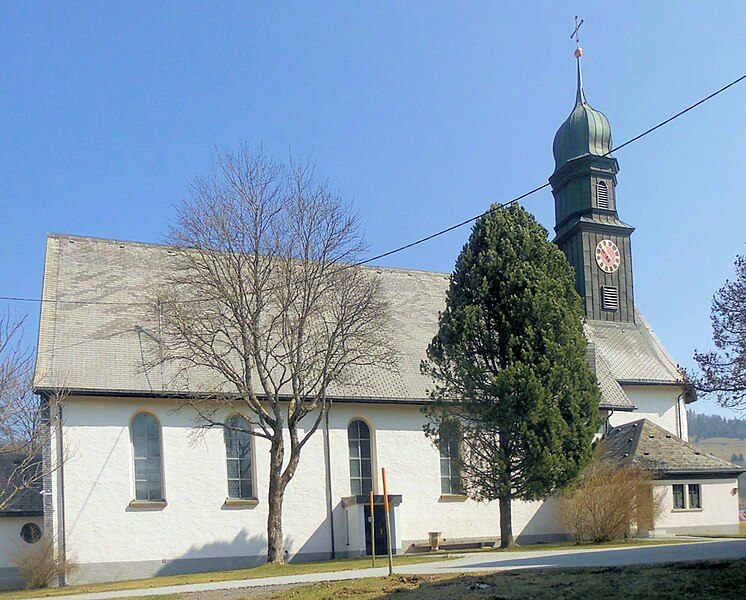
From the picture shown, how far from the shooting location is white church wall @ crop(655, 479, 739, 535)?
103ft

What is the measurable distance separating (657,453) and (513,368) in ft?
31.7

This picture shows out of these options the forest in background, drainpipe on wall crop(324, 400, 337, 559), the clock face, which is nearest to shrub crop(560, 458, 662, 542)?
drainpipe on wall crop(324, 400, 337, 559)

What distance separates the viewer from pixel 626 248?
40406mm

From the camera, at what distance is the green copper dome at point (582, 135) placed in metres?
40.7

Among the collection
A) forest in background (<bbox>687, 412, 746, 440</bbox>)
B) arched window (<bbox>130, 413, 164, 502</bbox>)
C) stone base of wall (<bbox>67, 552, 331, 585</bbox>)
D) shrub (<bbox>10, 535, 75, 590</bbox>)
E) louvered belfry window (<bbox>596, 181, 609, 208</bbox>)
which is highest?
louvered belfry window (<bbox>596, 181, 609, 208</bbox>)

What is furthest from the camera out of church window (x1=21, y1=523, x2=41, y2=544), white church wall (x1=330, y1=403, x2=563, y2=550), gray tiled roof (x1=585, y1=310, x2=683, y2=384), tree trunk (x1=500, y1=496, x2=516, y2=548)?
gray tiled roof (x1=585, y1=310, x2=683, y2=384)

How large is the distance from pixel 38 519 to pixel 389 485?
11.6m

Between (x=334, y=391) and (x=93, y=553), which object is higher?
(x=334, y=391)

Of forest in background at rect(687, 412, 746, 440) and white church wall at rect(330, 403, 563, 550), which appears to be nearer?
white church wall at rect(330, 403, 563, 550)

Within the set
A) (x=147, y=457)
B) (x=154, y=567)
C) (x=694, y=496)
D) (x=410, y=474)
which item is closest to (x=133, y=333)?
(x=147, y=457)

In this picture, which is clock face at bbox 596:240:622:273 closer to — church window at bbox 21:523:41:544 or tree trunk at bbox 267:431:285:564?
tree trunk at bbox 267:431:285:564

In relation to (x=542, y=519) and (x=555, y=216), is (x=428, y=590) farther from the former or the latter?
(x=555, y=216)

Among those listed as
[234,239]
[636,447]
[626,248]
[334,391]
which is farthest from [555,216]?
[234,239]

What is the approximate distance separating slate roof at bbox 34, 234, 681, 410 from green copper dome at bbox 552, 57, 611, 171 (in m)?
8.32
